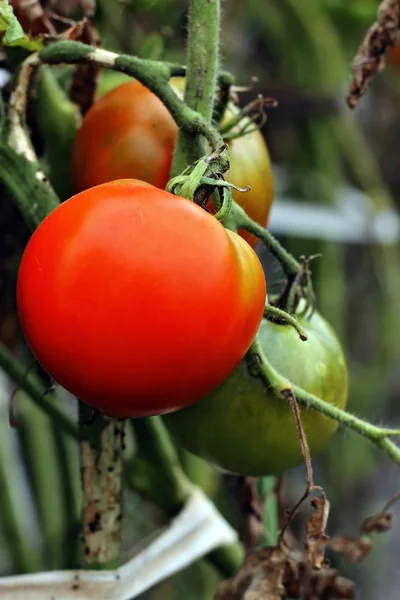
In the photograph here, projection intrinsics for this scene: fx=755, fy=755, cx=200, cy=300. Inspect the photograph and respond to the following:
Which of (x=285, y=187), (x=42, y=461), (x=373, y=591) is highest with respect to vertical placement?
(x=42, y=461)

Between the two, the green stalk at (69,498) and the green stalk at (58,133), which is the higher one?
the green stalk at (58,133)

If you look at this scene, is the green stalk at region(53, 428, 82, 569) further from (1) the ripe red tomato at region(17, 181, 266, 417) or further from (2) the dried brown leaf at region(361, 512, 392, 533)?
(1) the ripe red tomato at region(17, 181, 266, 417)

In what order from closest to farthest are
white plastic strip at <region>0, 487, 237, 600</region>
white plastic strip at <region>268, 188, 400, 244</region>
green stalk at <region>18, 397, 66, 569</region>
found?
white plastic strip at <region>0, 487, 237, 600</region>, green stalk at <region>18, 397, 66, 569</region>, white plastic strip at <region>268, 188, 400, 244</region>

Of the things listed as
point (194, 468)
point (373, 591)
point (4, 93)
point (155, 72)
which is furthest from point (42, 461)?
point (373, 591)

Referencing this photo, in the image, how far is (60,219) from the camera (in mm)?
382

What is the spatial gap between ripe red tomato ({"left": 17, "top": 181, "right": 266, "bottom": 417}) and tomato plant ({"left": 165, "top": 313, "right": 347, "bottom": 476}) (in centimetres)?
11

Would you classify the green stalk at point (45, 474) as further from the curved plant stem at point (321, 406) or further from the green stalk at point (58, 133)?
the curved plant stem at point (321, 406)

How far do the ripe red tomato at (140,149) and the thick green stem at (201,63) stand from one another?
0.16 ft

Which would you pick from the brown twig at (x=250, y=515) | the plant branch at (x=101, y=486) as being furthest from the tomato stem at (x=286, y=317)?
the brown twig at (x=250, y=515)

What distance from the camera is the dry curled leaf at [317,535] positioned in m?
0.46

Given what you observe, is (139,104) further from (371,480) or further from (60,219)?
(371,480)

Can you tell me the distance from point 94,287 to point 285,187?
1.38m

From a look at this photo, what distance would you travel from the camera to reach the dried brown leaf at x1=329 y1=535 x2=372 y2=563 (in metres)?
0.62

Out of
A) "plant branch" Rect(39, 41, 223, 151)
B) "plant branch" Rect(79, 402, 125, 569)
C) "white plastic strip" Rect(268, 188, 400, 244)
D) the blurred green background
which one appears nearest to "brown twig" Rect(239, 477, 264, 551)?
"plant branch" Rect(79, 402, 125, 569)
